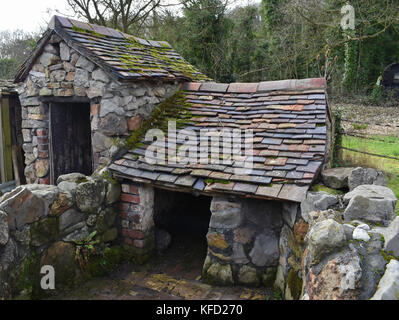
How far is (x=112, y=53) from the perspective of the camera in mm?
4828

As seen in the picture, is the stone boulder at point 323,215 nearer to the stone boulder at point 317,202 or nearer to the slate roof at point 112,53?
the stone boulder at point 317,202

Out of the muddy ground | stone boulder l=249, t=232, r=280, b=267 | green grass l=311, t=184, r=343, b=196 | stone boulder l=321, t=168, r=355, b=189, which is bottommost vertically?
the muddy ground

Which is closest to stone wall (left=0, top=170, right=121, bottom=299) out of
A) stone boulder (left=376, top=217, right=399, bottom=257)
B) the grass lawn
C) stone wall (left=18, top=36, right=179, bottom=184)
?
stone wall (left=18, top=36, right=179, bottom=184)

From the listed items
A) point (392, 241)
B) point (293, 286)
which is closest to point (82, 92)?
point (293, 286)

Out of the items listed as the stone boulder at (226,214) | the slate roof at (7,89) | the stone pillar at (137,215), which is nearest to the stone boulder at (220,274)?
the stone boulder at (226,214)

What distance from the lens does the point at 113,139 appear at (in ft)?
15.2

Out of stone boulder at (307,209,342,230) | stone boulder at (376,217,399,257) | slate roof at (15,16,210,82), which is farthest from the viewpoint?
slate roof at (15,16,210,82)

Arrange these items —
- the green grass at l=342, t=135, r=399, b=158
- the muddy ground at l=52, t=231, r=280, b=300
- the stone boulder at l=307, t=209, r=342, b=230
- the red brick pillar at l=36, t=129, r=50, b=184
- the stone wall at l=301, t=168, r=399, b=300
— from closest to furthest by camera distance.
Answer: the stone wall at l=301, t=168, r=399, b=300, the stone boulder at l=307, t=209, r=342, b=230, the muddy ground at l=52, t=231, r=280, b=300, the red brick pillar at l=36, t=129, r=50, b=184, the green grass at l=342, t=135, r=399, b=158

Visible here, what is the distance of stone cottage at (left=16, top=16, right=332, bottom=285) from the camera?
12.5 ft

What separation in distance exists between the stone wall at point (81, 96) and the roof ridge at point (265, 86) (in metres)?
0.62

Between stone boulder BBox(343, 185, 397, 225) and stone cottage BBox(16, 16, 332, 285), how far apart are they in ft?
1.98

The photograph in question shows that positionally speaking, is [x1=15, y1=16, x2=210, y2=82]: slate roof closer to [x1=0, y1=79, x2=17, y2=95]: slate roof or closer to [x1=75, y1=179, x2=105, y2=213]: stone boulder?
[x1=75, y1=179, x2=105, y2=213]: stone boulder

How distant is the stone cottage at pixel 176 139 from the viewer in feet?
12.5
